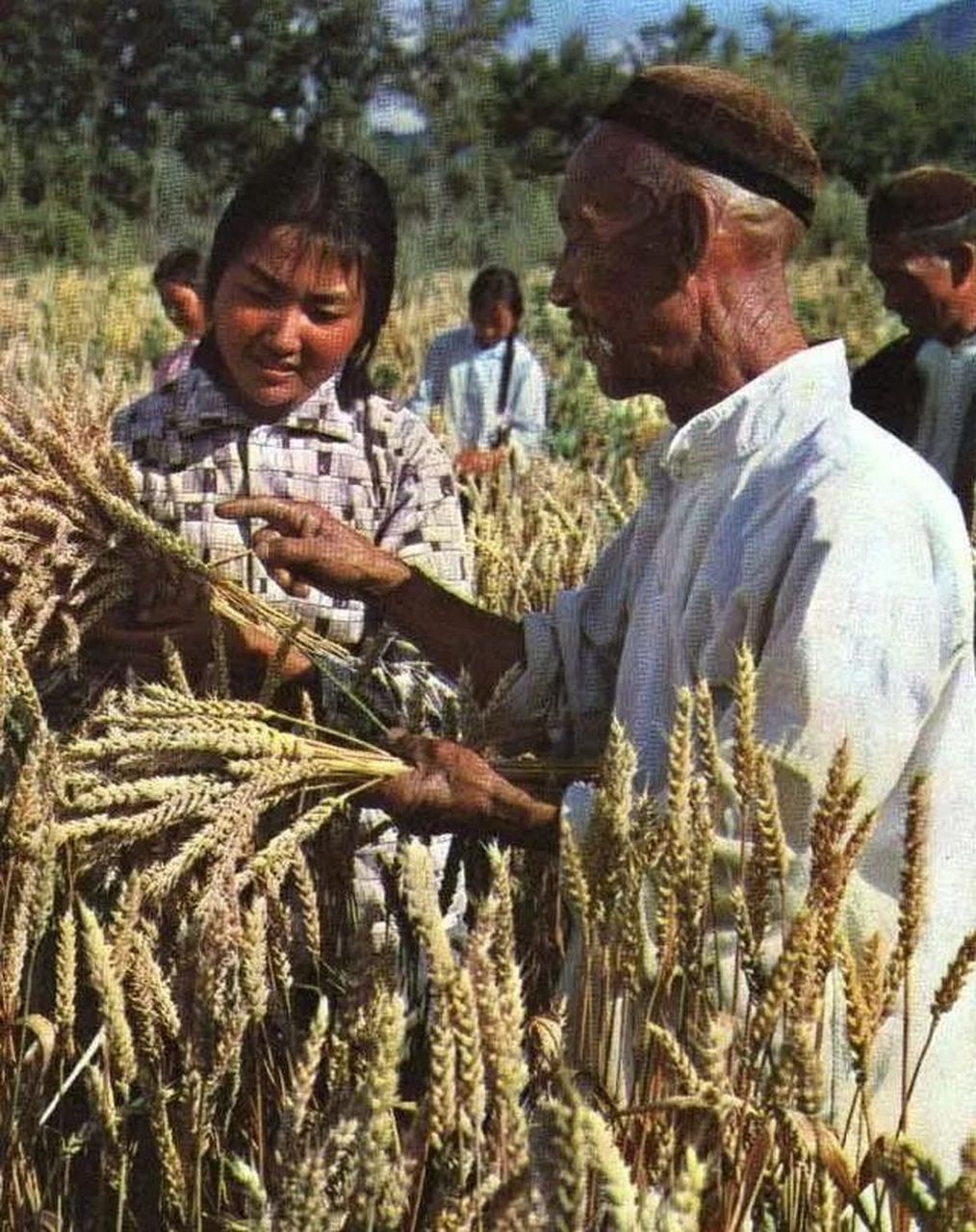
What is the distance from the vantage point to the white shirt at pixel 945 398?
4164 mm

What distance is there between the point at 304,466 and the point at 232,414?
0.12 metres

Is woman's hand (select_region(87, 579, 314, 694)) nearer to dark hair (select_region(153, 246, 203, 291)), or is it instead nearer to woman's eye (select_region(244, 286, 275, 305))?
woman's eye (select_region(244, 286, 275, 305))

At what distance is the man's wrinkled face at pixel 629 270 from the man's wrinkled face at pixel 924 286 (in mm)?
2709

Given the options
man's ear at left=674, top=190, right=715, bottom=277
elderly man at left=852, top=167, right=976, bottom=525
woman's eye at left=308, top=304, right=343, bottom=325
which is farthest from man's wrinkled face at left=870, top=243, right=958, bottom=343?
man's ear at left=674, top=190, right=715, bottom=277

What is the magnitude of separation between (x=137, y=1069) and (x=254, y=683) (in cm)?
75

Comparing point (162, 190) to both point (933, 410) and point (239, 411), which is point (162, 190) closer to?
point (933, 410)

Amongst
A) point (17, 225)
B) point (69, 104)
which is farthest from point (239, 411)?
point (17, 225)

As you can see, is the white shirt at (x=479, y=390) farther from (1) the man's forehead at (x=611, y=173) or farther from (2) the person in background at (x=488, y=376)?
(1) the man's forehead at (x=611, y=173)

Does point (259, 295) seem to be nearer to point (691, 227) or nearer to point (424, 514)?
point (424, 514)

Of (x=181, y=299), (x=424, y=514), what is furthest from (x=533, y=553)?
A: (x=181, y=299)

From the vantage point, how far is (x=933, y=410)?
4.25 meters

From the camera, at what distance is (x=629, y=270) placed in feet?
5.77

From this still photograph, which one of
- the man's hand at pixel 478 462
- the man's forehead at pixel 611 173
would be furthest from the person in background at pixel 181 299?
the man's forehead at pixel 611 173

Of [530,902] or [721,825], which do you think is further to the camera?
[530,902]
